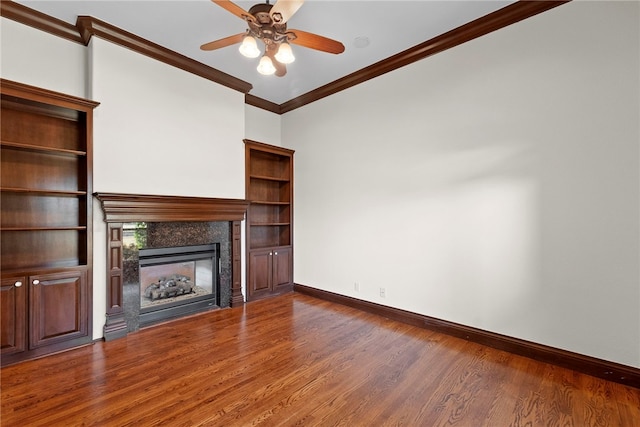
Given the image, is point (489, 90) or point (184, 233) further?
point (184, 233)

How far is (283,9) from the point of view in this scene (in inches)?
81.4

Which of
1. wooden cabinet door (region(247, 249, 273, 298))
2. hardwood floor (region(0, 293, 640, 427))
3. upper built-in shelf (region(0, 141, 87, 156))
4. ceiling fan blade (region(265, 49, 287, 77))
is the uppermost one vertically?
ceiling fan blade (region(265, 49, 287, 77))

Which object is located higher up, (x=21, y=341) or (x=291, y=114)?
(x=291, y=114)

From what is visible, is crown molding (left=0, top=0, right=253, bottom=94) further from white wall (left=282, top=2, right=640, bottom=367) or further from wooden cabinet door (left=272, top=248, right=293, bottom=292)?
wooden cabinet door (left=272, top=248, right=293, bottom=292)

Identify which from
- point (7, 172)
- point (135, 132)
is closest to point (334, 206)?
point (135, 132)

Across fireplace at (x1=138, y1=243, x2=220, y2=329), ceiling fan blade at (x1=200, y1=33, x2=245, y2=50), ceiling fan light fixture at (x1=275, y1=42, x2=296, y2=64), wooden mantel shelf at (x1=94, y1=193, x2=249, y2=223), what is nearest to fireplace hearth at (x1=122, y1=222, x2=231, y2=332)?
fireplace at (x1=138, y1=243, x2=220, y2=329)

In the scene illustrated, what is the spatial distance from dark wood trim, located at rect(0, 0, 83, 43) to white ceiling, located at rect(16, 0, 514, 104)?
0.06 meters

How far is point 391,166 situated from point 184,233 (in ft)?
8.88

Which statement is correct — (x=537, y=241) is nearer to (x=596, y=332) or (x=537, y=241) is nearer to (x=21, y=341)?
(x=596, y=332)

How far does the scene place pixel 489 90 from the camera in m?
2.81

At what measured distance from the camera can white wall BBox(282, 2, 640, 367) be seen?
2.21 m

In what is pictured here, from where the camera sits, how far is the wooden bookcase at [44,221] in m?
2.47

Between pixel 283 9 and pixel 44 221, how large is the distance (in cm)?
297

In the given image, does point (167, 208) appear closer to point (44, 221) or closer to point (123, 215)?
point (123, 215)
